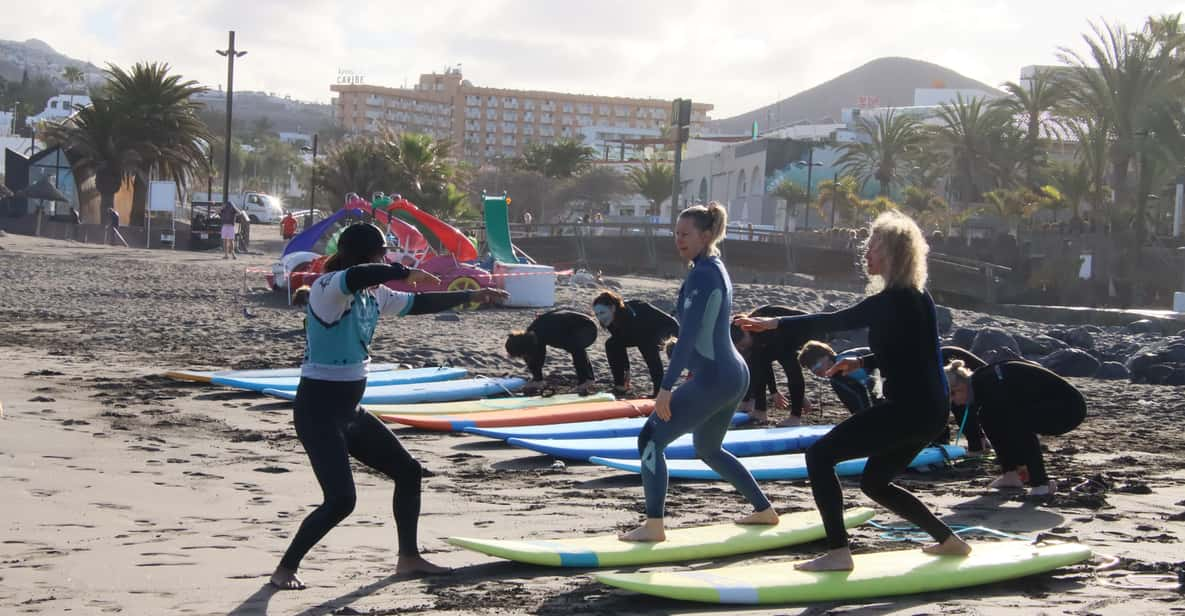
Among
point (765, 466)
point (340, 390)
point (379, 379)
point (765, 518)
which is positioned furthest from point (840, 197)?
point (340, 390)

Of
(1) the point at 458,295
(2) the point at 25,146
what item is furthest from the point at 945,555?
(2) the point at 25,146

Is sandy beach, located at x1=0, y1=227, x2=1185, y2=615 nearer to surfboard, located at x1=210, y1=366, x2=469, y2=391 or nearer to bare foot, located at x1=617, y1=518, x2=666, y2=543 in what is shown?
surfboard, located at x1=210, y1=366, x2=469, y2=391

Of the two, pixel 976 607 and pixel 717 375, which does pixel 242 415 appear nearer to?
pixel 717 375

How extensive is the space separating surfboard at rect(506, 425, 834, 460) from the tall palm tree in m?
39.6

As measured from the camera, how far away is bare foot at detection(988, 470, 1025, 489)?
314 inches

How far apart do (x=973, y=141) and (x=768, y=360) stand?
4561 cm

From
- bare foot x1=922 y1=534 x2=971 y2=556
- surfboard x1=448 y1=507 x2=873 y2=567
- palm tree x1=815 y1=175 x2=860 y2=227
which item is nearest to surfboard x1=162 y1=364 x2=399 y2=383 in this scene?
surfboard x1=448 y1=507 x2=873 y2=567

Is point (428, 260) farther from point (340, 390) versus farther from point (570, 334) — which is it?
point (340, 390)

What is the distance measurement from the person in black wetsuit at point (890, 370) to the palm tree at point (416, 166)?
1718 inches

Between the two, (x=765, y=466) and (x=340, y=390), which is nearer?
(x=340, y=390)

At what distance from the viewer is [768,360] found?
10.6 meters

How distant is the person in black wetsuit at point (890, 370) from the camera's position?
528cm

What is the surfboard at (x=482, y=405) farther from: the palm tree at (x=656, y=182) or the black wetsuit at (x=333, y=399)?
the palm tree at (x=656, y=182)

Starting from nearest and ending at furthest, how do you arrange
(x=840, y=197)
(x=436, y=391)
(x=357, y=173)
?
1. (x=436, y=391)
2. (x=357, y=173)
3. (x=840, y=197)
